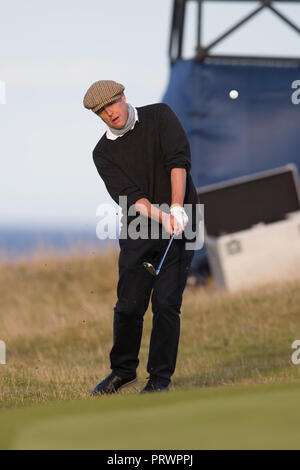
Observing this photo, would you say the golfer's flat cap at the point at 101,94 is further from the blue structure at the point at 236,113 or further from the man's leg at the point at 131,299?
the blue structure at the point at 236,113

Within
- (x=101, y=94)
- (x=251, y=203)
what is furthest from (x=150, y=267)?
(x=251, y=203)

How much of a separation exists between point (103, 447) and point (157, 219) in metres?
2.12

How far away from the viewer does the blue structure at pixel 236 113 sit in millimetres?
11180

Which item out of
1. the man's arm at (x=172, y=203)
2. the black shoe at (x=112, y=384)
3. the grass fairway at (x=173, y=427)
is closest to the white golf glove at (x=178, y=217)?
the man's arm at (x=172, y=203)

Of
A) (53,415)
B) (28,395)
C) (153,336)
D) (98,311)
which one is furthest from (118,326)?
(98,311)

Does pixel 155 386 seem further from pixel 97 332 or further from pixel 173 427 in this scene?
pixel 97 332

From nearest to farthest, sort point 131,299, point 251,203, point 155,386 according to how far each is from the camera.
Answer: point 155,386 < point 131,299 < point 251,203

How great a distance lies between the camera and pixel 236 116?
11.4m

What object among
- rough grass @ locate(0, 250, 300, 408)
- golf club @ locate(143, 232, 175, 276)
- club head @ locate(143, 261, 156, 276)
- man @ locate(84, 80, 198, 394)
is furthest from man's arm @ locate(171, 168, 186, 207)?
rough grass @ locate(0, 250, 300, 408)

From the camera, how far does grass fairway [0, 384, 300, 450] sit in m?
2.99

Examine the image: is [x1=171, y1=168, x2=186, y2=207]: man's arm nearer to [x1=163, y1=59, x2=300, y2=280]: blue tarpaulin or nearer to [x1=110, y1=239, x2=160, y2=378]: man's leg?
[x1=110, y1=239, x2=160, y2=378]: man's leg

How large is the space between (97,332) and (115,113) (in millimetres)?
4672

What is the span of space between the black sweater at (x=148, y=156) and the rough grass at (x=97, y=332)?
3.99ft

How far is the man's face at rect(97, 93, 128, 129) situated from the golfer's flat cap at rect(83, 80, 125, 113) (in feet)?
0.16
